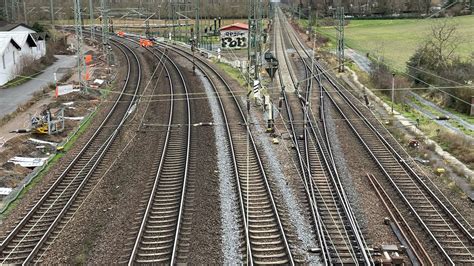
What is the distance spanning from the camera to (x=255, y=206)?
12.7 m

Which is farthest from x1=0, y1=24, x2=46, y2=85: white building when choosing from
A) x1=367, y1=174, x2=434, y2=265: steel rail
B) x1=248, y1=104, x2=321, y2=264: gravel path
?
x1=367, y1=174, x2=434, y2=265: steel rail

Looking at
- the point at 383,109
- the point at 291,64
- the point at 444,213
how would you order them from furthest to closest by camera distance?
the point at 291,64, the point at 383,109, the point at 444,213

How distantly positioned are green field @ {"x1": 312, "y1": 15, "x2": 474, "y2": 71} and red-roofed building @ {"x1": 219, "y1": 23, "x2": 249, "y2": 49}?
495 inches

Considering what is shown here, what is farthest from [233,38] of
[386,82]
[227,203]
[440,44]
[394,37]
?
[227,203]

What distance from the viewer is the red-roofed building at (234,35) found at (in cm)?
4475

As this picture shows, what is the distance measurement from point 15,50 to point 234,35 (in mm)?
18449

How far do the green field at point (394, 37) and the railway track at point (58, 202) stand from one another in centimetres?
2848

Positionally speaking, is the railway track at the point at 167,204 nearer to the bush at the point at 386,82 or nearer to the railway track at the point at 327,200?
the railway track at the point at 327,200

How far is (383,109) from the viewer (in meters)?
25.4

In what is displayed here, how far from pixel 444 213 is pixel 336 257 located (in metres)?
3.82

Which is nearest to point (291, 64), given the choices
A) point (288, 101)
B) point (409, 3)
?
point (288, 101)

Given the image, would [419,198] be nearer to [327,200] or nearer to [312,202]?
[327,200]

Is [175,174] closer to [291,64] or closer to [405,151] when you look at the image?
[405,151]

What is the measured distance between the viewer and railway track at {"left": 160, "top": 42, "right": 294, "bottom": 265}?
1033 centimetres
